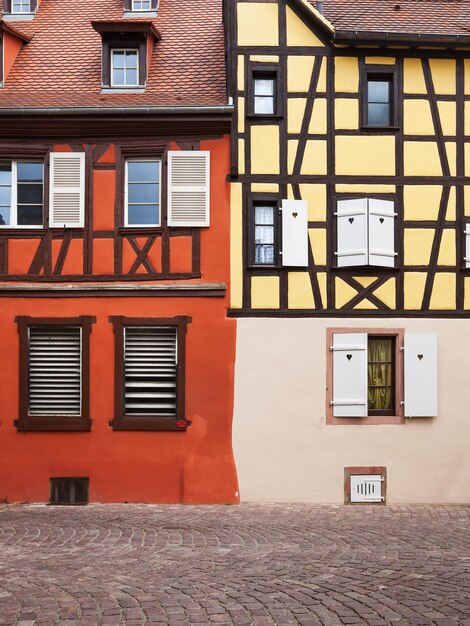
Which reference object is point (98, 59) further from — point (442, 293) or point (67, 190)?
point (442, 293)

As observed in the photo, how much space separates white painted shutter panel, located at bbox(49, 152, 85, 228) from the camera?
14.5 metres

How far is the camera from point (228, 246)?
14406 millimetres

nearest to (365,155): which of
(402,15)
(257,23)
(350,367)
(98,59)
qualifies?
(257,23)

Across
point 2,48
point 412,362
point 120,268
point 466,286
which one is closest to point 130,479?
point 120,268

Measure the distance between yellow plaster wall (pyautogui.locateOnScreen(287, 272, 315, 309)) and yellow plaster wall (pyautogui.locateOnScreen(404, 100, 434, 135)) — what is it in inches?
119

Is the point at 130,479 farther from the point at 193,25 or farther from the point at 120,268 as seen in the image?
the point at 193,25

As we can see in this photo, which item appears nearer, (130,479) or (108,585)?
(108,585)

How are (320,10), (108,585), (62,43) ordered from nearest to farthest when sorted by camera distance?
(108,585)
(320,10)
(62,43)

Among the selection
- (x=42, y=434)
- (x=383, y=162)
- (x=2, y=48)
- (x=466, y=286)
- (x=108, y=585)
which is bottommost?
(x=108, y=585)

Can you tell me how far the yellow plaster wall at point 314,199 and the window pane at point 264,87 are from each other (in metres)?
1.69

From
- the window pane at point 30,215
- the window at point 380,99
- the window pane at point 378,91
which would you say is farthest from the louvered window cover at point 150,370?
the window pane at point 378,91

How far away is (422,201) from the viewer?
47.9ft

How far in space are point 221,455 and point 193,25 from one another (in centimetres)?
834

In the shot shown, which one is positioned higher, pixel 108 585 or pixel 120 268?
pixel 120 268
